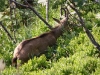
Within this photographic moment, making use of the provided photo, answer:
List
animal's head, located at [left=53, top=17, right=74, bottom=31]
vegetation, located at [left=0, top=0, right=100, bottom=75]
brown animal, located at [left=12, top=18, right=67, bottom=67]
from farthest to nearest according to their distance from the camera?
animal's head, located at [left=53, top=17, right=74, bottom=31]
brown animal, located at [left=12, top=18, right=67, bottom=67]
vegetation, located at [left=0, top=0, right=100, bottom=75]

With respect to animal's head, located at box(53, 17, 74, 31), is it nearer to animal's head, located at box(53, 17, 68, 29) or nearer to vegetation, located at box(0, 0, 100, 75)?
animal's head, located at box(53, 17, 68, 29)

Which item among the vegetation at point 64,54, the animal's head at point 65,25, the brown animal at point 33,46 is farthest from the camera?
the animal's head at point 65,25

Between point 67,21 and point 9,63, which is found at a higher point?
point 67,21

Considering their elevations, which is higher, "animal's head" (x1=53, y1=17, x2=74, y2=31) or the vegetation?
"animal's head" (x1=53, y1=17, x2=74, y2=31)

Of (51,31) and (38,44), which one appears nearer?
(38,44)

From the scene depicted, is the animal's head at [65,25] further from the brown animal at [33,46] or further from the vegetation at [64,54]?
the brown animal at [33,46]

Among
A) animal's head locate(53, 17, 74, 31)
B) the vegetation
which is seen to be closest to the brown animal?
the vegetation

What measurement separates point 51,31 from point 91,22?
1364 mm

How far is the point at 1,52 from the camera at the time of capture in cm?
761

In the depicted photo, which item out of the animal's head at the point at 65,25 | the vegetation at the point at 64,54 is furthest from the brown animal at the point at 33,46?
the animal's head at the point at 65,25

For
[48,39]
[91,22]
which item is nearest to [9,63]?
[48,39]

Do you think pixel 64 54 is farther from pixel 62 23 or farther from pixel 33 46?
pixel 62 23

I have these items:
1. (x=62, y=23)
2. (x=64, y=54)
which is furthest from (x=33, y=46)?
→ (x=62, y=23)

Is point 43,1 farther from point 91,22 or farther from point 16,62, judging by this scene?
point 16,62
